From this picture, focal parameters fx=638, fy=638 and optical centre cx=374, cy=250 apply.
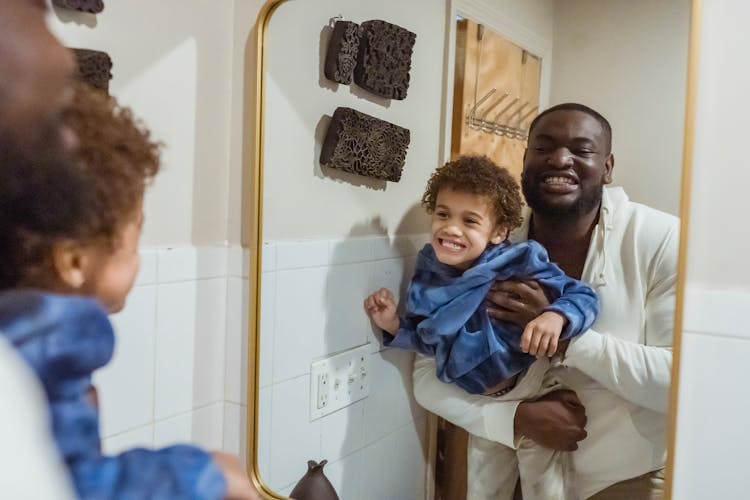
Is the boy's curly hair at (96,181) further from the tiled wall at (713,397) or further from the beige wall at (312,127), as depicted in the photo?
the tiled wall at (713,397)

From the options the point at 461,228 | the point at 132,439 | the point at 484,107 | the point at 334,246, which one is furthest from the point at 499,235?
the point at 132,439

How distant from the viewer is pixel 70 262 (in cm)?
51

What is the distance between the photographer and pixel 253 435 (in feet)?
3.22

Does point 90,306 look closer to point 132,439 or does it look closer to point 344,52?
point 132,439

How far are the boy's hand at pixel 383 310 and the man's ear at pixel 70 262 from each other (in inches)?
17.7

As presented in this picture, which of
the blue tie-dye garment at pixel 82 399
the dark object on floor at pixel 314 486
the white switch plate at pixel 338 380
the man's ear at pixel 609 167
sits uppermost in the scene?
the man's ear at pixel 609 167

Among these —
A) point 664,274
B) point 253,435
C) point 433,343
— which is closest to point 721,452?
point 664,274

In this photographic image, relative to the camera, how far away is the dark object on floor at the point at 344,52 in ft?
3.03

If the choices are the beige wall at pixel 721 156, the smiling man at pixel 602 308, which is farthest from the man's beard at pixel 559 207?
the beige wall at pixel 721 156

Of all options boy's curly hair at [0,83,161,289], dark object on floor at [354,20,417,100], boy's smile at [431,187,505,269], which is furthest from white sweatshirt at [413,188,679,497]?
boy's curly hair at [0,83,161,289]

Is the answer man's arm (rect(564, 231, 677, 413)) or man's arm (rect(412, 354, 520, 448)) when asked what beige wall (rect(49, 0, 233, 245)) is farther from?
man's arm (rect(564, 231, 677, 413))

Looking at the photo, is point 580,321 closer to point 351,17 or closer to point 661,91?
point 661,91

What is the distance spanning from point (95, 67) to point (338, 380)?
53 centimetres

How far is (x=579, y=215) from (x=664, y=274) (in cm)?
11
